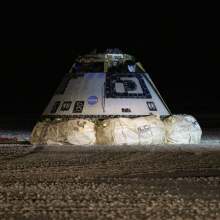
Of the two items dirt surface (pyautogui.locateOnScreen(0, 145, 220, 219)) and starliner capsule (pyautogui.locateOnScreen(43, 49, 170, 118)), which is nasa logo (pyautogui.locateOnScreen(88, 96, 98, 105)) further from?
dirt surface (pyautogui.locateOnScreen(0, 145, 220, 219))

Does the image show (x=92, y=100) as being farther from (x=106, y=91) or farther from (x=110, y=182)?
(x=110, y=182)

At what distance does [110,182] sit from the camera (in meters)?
13.9

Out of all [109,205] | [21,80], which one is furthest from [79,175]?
[21,80]

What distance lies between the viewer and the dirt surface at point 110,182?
10906mm

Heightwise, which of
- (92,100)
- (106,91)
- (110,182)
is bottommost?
(110,182)

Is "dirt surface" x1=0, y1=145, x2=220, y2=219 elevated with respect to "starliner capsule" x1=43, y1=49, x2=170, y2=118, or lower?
lower

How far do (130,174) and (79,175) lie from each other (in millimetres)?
1088

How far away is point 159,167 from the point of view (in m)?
16.0

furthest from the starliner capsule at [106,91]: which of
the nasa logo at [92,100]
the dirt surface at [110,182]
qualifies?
the dirt surface at [110,182]

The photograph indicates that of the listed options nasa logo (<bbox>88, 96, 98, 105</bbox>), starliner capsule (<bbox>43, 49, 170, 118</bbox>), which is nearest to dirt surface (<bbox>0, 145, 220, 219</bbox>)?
starliner capsule (<bbox>43, 49, 170, 118</bbox>)

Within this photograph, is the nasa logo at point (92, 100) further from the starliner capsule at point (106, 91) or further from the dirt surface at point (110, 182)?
Answer: the dirt surface at point (110, 182)

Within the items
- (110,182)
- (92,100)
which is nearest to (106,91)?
→ (92,100)

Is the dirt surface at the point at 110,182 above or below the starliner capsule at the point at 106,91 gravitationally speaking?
below

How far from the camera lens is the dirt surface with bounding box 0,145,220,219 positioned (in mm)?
→ 10906
